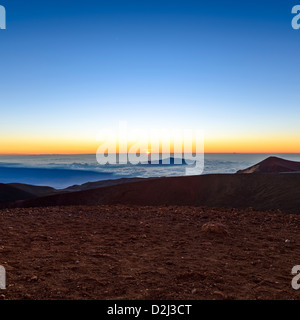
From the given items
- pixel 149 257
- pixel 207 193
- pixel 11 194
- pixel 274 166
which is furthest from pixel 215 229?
pixel 274 166

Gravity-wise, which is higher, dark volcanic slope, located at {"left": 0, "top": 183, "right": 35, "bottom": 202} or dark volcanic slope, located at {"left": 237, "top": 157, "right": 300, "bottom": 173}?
dark volcanic slope, located at {"left": 237, "top": 157, "right": 300, "bottom": 173}

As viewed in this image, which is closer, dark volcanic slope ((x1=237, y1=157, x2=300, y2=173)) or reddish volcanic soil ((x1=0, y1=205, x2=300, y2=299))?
reddish volcanic soil ((x1=0, y1=205, x2=300, y2=299))

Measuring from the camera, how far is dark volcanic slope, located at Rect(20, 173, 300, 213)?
47.3 feet

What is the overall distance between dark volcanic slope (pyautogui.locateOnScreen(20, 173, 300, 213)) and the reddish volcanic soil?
504 centimetres

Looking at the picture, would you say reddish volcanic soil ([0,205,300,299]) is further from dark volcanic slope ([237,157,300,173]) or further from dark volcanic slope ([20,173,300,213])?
dark volcanic slope ([237,157,300,173])

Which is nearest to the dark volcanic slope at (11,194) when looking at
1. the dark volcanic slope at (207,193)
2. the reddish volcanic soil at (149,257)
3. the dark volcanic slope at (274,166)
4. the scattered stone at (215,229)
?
the dark volcanic slope at (207,193)

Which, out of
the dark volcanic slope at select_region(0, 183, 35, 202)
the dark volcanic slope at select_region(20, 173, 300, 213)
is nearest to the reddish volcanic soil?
the dark volcanic slope at select_region(20, 173, 300, 213)

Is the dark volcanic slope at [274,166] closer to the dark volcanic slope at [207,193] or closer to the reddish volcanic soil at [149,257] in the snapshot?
the dark volcanic slope at [207,193]

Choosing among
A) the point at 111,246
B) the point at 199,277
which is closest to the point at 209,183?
the point at 111,246

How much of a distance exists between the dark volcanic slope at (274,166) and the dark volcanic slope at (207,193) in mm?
25140

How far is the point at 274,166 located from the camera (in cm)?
4381

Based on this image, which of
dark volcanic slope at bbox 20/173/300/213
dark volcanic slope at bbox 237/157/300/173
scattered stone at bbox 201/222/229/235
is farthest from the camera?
dark volcanic slope at bbox 237/157/300/173

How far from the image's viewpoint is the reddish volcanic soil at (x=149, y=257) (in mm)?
4074

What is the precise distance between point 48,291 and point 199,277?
7.83 feet
